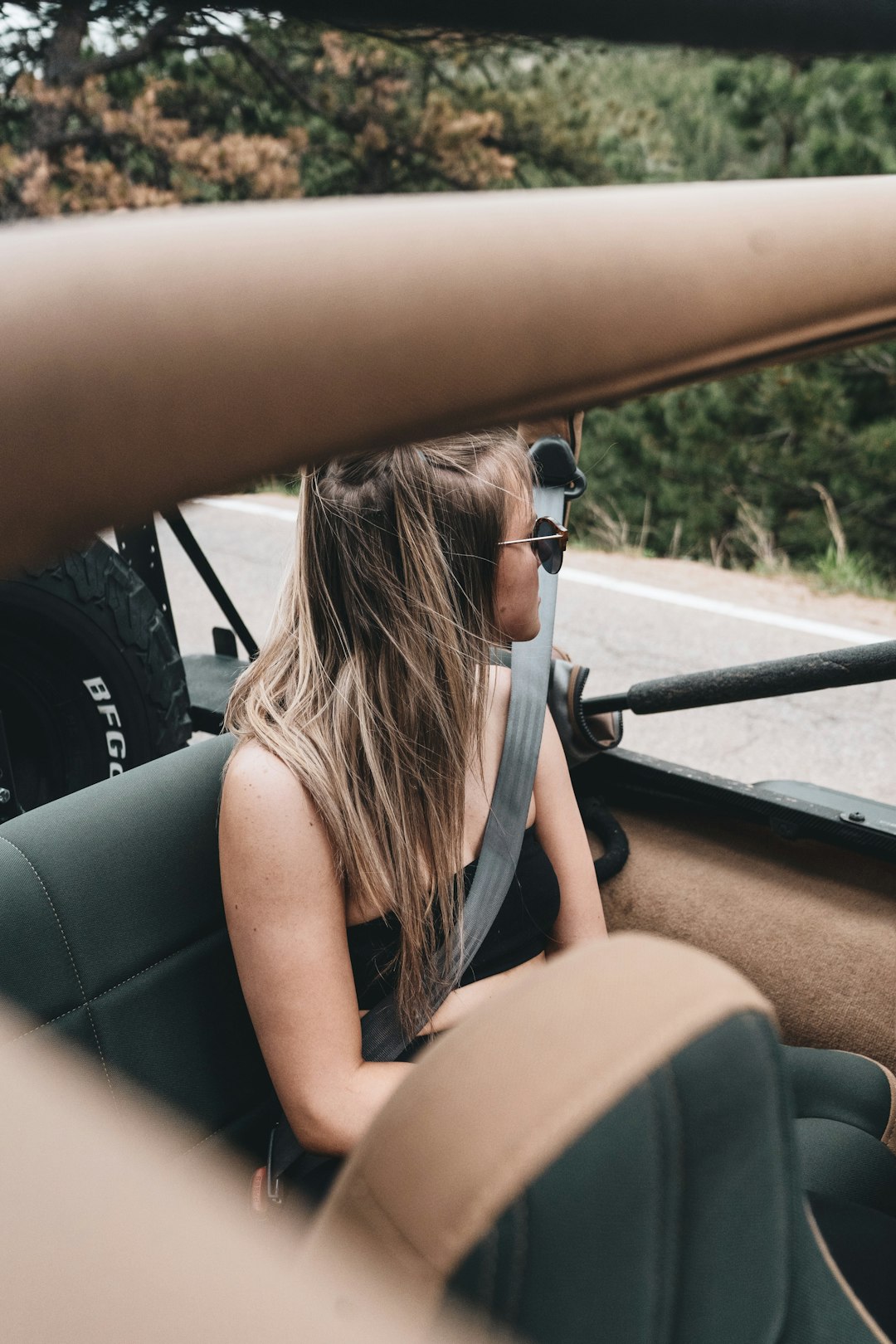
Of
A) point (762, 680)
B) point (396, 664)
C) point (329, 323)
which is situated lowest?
point (762, 680)

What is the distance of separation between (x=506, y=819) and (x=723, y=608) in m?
4.91

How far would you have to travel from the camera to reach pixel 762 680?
167 centimetres

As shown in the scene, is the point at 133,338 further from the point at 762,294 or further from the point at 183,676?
the point at 183,676

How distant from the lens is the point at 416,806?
137 centimetres

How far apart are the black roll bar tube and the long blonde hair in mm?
474

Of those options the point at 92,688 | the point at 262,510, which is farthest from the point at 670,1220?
the point at 262,510

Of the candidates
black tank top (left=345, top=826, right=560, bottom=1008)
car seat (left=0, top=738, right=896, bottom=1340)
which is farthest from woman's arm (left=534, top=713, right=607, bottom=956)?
car seat (left=0, top=738, right=896, bottom=1340)

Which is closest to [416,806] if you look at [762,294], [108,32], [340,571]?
[340,571]

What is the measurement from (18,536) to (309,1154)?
1290 millimetres

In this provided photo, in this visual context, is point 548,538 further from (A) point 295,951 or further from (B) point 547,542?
(A) point 295,951

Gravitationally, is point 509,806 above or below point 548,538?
below

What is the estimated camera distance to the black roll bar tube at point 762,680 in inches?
61.6

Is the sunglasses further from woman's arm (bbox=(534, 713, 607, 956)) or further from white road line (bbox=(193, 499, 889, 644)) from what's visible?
white road line (bbox=(193, 499, 889, 644))

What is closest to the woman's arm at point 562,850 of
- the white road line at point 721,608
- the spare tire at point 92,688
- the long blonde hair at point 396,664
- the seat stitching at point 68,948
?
the long blonde hair at point 396,664
